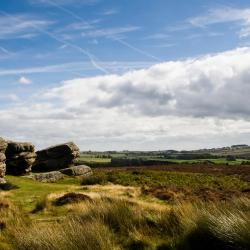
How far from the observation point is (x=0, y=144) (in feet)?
128

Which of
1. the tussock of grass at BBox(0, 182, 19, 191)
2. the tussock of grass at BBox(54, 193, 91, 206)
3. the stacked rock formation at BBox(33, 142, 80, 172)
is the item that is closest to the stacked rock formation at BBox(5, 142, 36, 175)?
the stacked rock formation at BBox(33, 142, 80, 172)

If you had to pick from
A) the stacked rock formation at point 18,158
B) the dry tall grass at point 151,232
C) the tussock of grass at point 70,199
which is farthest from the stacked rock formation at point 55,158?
the dry tall grass at point 151,232

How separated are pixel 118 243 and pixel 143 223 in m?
1.84

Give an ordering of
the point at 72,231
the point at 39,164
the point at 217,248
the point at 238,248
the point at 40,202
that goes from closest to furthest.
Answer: the point at 238,248, the point at 217,248, the point at 72,231, the point at 40,202, the point at 39,164

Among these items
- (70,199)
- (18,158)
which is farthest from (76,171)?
(70,199)

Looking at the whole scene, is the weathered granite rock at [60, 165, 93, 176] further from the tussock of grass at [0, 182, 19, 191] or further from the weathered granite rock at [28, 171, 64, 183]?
the tussock of grass at [0, 182, 19, 191]

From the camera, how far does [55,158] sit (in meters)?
54.0

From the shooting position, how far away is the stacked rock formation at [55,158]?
52719mm

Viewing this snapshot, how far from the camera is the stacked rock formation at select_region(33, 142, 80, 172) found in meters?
52.7

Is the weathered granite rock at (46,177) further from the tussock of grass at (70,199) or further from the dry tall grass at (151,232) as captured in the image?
the dry tall grass at (151,232)

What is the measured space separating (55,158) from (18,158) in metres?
9.29

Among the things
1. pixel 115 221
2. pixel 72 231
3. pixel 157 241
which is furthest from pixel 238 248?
pixel 115 221

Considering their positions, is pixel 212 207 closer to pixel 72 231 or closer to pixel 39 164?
pixel 72 231

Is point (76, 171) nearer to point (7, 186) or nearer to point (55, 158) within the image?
point (55, 158)
